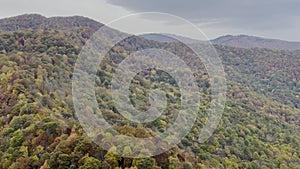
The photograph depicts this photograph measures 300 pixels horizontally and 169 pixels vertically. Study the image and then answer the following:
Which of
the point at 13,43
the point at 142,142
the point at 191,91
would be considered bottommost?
the point at 191,91

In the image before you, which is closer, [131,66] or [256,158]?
[256,158]

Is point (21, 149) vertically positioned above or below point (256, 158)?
above

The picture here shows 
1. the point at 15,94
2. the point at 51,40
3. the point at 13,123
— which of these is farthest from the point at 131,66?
the point at 13,123

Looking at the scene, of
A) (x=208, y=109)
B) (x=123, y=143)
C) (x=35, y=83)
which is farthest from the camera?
(x=208, y=109)

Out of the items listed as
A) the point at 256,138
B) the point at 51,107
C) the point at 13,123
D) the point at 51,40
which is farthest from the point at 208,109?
the point at 13,123

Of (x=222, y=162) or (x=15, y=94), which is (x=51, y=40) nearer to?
(x=15, y=94)

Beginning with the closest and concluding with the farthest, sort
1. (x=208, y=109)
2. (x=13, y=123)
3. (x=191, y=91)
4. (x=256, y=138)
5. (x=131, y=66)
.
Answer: (x=13, y=123) < (x=256, y=138) < (x=208, y=109) < (x=191, y=91) < (x=131, y=66)
